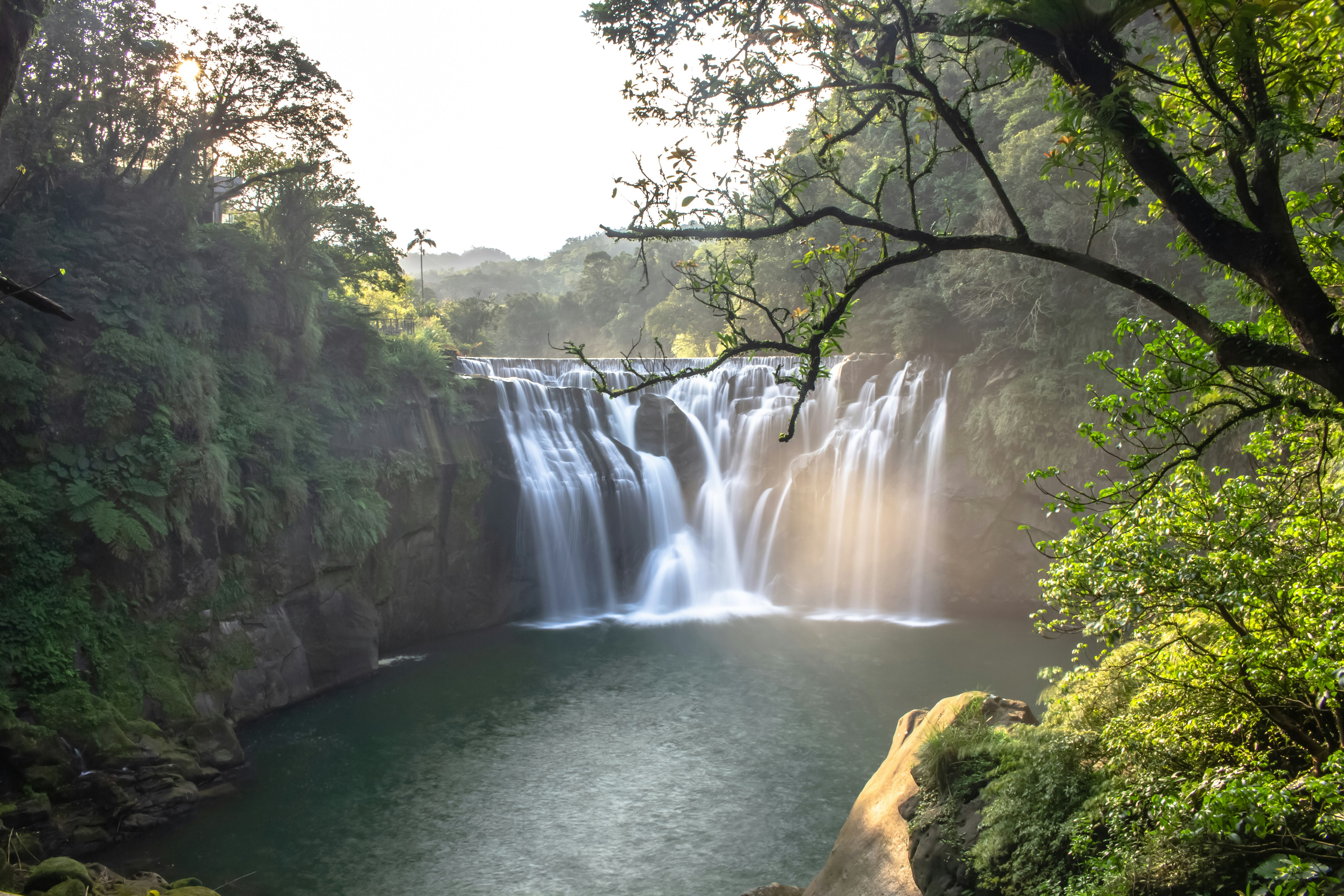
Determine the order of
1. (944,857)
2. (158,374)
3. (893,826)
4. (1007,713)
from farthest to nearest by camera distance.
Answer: (158,374), (1007,713), (893,826), (944,857)

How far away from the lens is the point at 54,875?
6.66 meters

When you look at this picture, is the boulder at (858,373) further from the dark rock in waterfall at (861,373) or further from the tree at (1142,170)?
the tree at (1142,170)

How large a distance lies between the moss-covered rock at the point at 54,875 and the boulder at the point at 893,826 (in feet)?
21.0

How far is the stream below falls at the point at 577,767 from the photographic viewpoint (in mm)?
8234

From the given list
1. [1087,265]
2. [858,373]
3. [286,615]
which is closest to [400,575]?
[286,615]

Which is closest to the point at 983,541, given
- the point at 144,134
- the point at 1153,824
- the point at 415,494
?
the point at 415,494

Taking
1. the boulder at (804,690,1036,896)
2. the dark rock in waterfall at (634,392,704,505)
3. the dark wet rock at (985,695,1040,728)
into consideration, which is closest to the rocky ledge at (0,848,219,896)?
the boulder at (804,690,1036,896)

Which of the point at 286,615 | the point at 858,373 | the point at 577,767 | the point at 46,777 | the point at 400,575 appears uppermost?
the point at 858,373

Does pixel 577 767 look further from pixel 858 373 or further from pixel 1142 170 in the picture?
pixel 858 373

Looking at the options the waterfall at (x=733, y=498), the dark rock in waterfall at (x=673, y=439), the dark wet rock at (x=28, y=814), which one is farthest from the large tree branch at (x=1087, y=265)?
the dark rock in waterfall at (x=673, y=439)

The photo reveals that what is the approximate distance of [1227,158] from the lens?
3221 millimetres

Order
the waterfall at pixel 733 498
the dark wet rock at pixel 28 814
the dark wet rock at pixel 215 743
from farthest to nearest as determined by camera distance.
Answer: the waterfall at pixel 733 498 → the dark wet rock at pixel 215 743 → the dark wet rock at pixel 28 814

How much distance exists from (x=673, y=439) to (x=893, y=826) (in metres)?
15.1

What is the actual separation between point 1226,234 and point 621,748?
1000 cm
